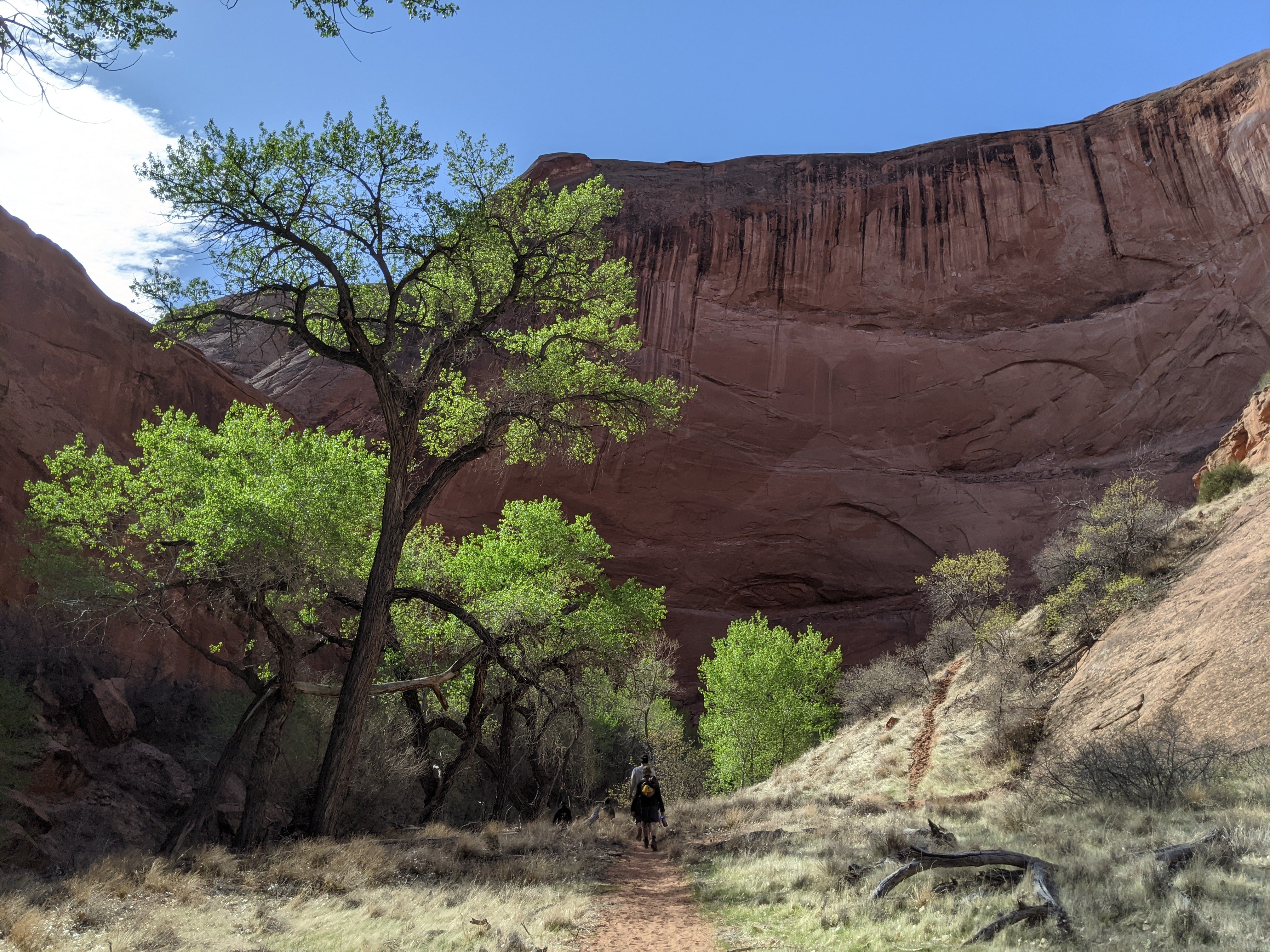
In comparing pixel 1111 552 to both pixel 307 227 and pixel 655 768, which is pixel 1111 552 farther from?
pixel 307 227

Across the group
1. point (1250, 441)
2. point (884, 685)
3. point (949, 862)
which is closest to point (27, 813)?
point (949, 862)

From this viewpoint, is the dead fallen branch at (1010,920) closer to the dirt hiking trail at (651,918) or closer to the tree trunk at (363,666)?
the dirt hiking trail at (651,918)

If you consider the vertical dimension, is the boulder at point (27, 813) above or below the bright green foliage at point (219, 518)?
below

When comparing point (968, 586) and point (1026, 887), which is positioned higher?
point (968, 586)

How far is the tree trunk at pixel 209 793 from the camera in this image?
11695 millimetres

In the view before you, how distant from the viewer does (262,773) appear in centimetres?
1188

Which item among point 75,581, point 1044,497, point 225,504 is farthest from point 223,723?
point 1044,497

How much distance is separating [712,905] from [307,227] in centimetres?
1078

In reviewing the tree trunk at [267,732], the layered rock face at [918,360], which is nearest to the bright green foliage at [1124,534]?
the tree trunk at [267,732]

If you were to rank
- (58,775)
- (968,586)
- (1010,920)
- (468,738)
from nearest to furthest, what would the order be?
(1010,920) < (58,775) < (468,738) < (968,586)

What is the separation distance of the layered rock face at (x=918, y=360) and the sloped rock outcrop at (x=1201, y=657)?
2315cm

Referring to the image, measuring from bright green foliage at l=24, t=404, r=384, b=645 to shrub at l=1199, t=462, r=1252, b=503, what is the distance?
2021 cm

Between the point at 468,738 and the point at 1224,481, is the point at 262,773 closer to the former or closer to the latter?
the point at 468,738

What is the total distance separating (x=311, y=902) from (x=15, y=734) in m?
11.0
